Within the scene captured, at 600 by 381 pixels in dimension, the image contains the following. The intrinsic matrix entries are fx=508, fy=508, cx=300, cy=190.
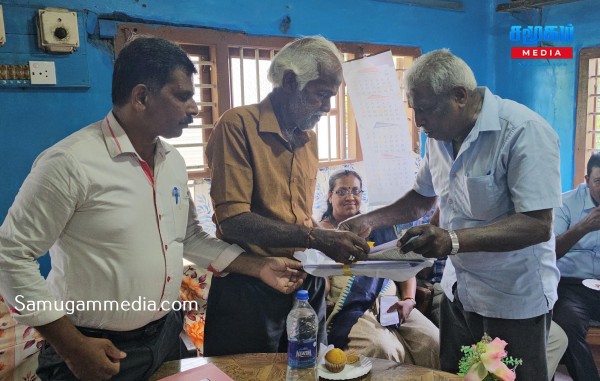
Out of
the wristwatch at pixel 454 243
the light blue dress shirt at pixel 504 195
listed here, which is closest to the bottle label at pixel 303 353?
the wristwatch at pixel 454 243

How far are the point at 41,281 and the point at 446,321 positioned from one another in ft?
5.03

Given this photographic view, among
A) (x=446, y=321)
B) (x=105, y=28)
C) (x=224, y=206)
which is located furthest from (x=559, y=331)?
(x=105, y=28)

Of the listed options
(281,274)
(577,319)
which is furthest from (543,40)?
(281,274)

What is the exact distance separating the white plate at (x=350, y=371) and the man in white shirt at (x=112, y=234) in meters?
0.51

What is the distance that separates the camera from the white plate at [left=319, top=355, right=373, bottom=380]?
60.0 inches

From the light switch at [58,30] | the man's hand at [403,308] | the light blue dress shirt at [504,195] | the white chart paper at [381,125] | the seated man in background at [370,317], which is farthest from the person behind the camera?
the white chart paper at [381,125]

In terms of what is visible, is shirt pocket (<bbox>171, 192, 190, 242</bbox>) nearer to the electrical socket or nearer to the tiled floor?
the electrical socket

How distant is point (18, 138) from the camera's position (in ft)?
9.28

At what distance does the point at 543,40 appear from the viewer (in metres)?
4.71

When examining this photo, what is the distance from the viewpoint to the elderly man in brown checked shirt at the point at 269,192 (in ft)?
5.72

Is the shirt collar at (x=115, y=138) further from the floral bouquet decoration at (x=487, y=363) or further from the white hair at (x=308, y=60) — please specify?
the floral bouquet decoration at (x=487, y=363)

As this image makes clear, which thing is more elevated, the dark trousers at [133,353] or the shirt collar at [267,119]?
the shirt collar at [267,119]

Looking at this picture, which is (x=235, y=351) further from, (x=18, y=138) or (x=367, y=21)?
(x=367, y=21)

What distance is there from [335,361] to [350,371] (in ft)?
0.18
